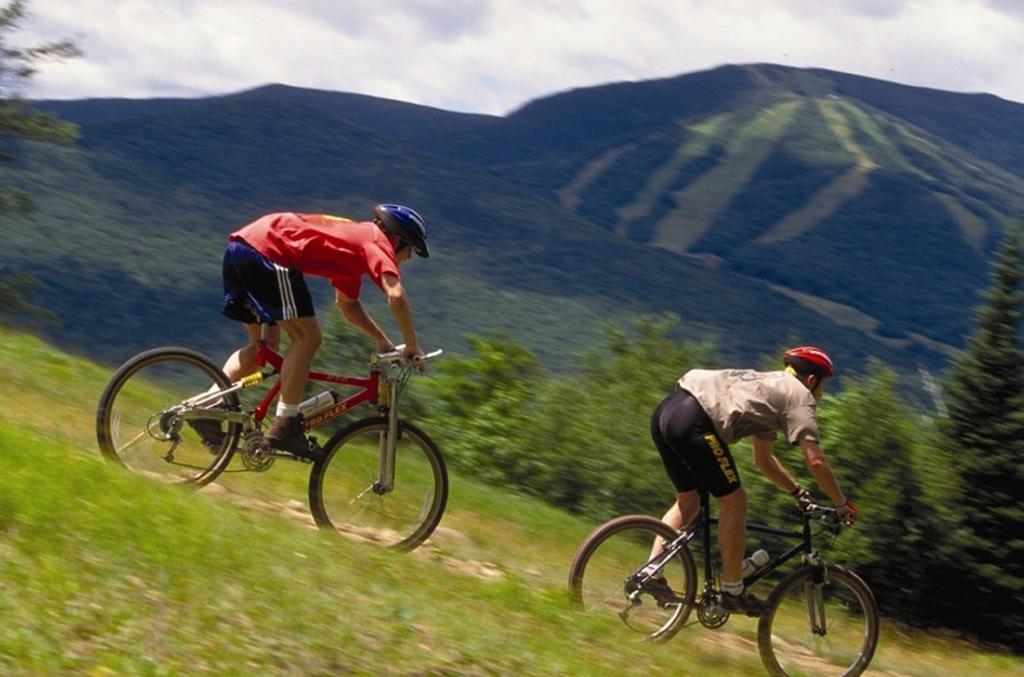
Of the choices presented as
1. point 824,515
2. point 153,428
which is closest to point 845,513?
point 824,515

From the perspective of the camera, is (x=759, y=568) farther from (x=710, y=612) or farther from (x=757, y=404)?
(x=757, y=404)

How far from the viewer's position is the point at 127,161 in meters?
151

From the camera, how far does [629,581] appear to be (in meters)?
7.94

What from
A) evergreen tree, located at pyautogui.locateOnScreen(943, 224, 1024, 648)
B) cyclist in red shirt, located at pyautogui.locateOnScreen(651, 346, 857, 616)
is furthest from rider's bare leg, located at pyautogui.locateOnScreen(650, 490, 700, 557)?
evergreen tree, located at pyautogui.locateOnScreen(943, 224, 1024, 648)

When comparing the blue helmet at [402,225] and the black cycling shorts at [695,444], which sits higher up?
the blue helmet at [402,225]

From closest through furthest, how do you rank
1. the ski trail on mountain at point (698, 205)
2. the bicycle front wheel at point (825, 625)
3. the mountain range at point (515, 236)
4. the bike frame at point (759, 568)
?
the bike frame at point (759, 568), the bicycle front wheel at point (825, 625), the mountain range at point (515, 236), the ski trail on mountain at point (698, 205)

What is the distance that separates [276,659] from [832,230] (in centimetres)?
18030

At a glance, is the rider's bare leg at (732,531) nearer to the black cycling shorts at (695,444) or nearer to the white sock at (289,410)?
the black cycling shorts at (695,444)

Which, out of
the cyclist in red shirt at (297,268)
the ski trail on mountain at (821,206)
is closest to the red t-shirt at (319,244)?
the cyclist in red shirt at (297,268)

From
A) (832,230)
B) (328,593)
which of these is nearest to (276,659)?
(328,593)

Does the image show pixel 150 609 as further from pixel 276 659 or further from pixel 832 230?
pixel 832 230

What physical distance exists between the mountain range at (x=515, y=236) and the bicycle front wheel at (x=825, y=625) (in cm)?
9704

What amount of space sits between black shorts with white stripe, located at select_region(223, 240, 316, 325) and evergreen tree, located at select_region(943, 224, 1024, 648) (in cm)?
2247

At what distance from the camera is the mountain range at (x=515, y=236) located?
12012 cm
